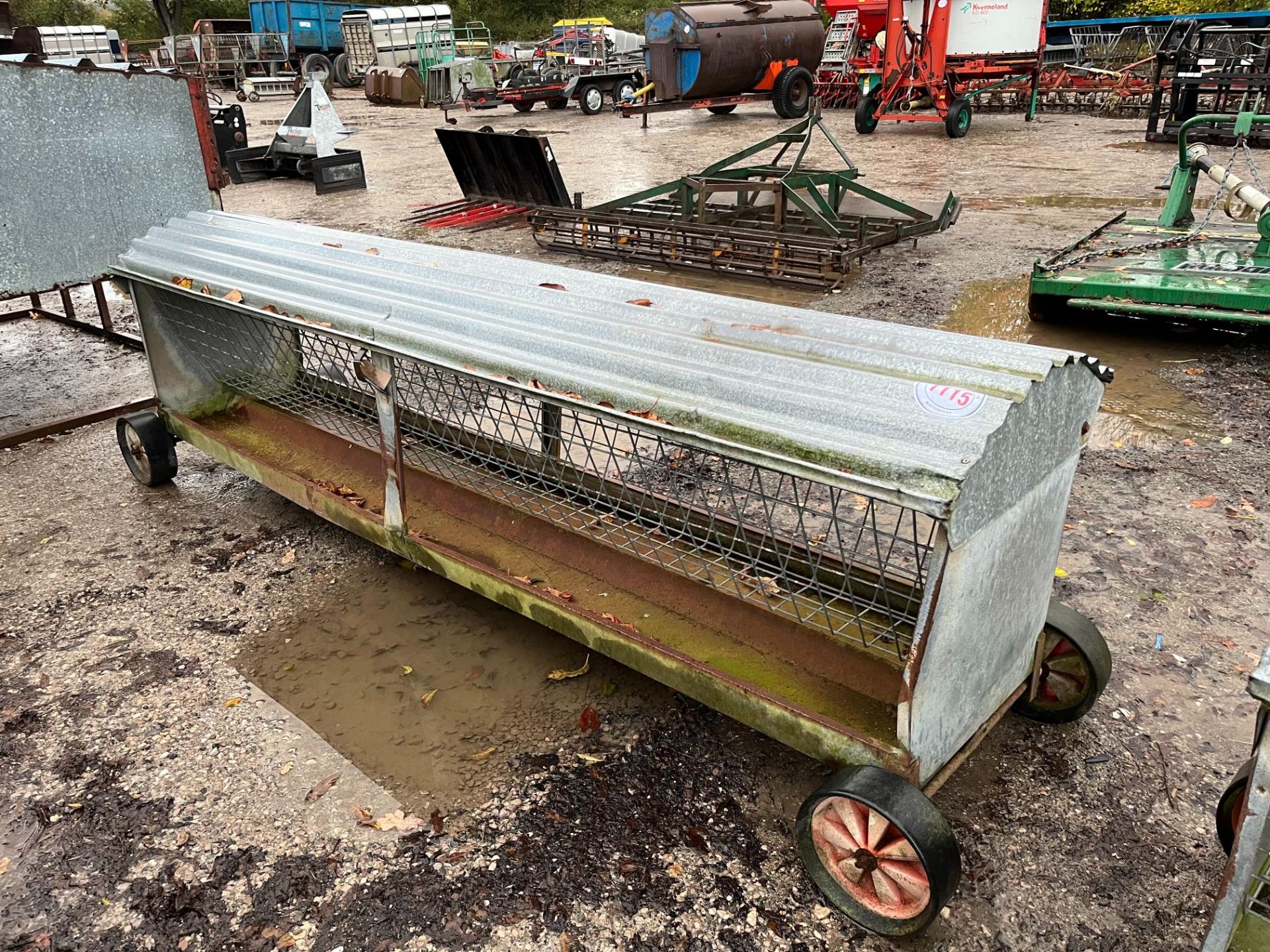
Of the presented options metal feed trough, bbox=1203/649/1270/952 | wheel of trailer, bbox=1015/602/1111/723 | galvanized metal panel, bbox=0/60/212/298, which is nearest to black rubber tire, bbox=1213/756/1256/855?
metal feed trough, bbox=1203/649/1270/952

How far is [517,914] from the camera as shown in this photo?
225 cm

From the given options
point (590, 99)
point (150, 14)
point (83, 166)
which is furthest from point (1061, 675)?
point (150, 14)

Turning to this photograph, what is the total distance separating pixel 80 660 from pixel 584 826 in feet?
6.69

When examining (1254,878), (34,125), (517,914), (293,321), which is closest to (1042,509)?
(1254,878)

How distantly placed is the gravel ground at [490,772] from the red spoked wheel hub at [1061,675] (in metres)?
0.11

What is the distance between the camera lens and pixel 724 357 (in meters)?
2.37

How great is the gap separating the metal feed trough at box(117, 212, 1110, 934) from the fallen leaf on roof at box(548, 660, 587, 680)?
322 mm

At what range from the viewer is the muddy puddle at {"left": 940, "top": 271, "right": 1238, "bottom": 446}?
485 cm

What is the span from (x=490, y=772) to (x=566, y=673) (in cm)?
51

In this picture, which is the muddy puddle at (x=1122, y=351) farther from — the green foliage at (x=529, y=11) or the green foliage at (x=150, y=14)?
the green foliage at (x=150, y=14)

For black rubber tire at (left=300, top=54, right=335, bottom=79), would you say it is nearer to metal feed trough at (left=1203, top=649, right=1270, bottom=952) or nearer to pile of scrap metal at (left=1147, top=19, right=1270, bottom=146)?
pile of scrap metal at (left=1147, top=19, right=1270, bottom=146)

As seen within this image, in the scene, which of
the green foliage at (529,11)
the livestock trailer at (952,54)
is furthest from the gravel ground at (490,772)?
the green foliage at (529,11)

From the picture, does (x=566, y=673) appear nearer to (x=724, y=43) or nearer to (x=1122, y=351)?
(x=1122, y=351)

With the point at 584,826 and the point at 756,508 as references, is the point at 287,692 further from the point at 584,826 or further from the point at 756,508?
the point at 756,508
